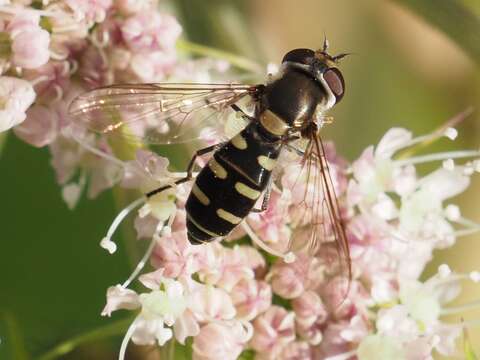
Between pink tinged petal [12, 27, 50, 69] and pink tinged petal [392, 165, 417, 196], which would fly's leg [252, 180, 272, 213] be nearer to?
pink tinged petal [392, 165, 417, 196]

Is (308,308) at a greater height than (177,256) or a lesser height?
greater

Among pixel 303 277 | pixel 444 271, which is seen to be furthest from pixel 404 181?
pixel 303 277

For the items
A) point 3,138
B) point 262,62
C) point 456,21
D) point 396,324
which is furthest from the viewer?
point 262,62

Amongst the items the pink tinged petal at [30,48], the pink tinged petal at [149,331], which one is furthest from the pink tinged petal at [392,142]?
the pink tinged petal at [30,48]

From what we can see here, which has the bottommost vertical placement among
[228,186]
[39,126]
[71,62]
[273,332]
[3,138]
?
[3,138]

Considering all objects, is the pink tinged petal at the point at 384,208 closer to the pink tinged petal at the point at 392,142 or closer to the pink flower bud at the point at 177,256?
the pink tinged petal at the point at 392,142

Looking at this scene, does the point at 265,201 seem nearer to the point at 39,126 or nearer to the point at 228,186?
the point at 228,186

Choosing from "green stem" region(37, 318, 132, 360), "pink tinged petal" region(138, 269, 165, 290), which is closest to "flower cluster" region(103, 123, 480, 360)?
"pink tinged petal" region(138, 269, 165, 290)
